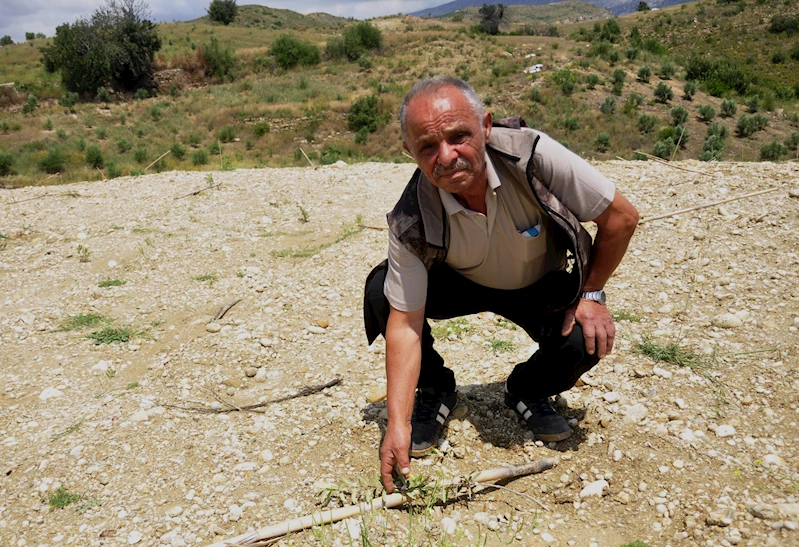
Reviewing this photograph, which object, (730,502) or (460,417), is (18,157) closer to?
(460,417)

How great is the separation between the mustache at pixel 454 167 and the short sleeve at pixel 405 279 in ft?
0.96

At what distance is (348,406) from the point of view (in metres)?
2.66

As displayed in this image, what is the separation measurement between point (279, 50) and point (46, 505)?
3124 cm

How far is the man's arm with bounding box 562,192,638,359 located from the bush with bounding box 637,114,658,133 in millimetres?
16398

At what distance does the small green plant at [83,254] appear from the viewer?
5047 millimetres

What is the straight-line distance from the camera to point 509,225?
1877mm

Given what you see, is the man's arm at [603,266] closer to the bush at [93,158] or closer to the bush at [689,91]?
the bush at [93,158]

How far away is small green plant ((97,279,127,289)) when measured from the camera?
14.8 ft

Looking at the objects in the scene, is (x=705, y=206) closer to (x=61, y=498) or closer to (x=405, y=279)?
(x=405, y=279)

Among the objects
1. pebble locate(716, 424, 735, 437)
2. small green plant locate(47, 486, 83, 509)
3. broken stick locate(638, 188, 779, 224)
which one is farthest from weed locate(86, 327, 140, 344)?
broken stick locate(638, 188, 779, 224)

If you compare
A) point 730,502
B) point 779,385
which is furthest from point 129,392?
point 779,385

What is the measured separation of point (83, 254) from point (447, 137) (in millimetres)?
4714

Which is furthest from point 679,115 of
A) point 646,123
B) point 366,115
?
point 366,115

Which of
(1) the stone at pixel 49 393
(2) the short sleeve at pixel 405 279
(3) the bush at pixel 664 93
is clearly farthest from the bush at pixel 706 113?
(1) the stone at pixel 49 393
